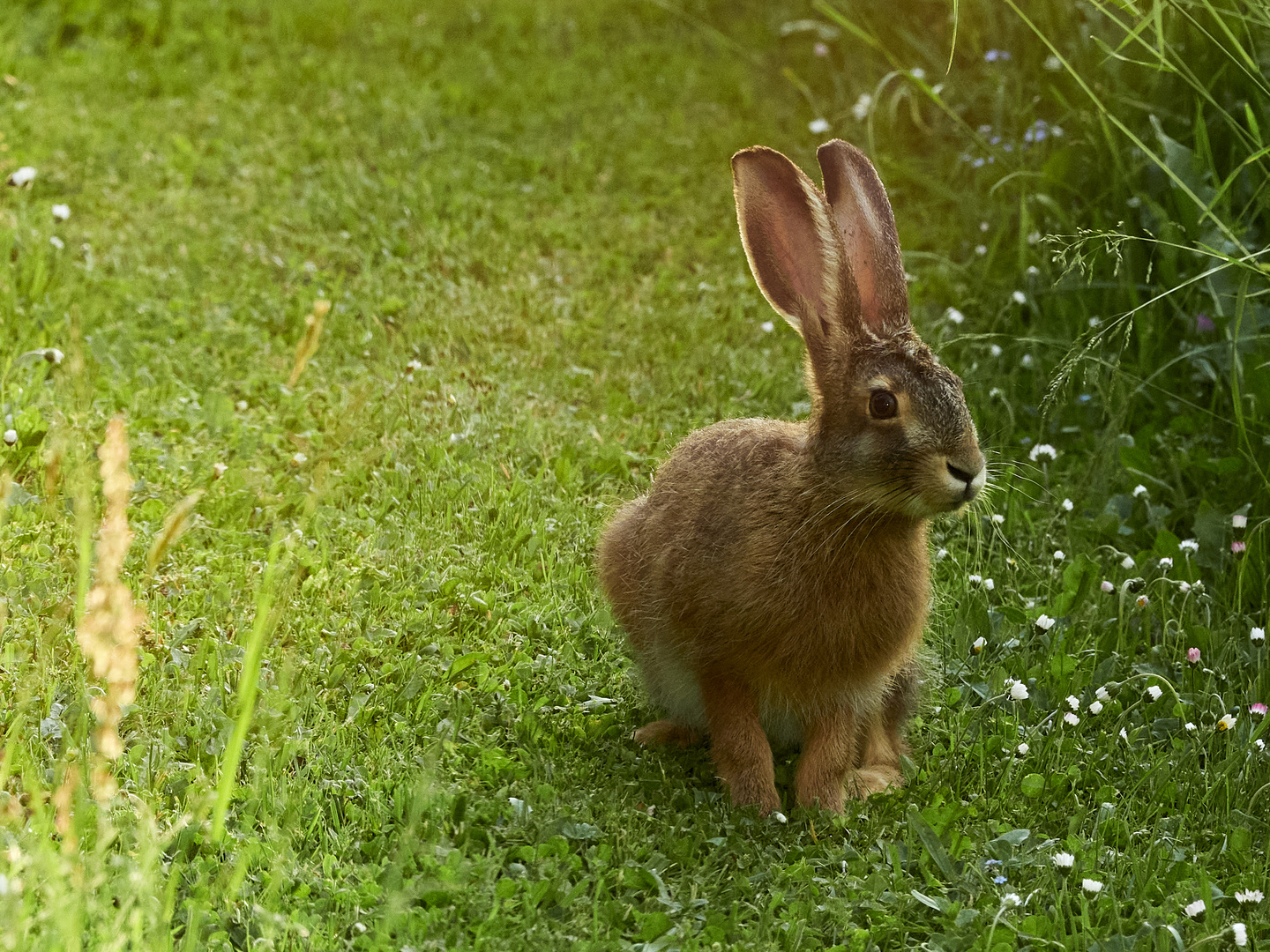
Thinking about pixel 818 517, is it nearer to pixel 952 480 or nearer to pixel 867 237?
pixel 952 480

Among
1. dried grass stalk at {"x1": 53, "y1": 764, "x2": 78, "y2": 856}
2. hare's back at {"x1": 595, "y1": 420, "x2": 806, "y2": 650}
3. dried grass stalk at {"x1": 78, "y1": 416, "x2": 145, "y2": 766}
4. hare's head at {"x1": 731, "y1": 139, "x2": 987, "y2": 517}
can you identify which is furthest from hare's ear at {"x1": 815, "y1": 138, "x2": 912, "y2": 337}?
dried grass stalk at {"x1": 53, "y1": 764, "x2": 78, "y2": 856}

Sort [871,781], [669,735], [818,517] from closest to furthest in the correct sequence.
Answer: [818,517] < [871,781] < [669,735]

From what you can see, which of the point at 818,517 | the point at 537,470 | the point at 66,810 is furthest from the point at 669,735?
the point at 66,810

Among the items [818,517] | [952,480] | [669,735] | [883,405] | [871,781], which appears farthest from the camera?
[669,735]

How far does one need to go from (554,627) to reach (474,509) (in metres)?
0.69

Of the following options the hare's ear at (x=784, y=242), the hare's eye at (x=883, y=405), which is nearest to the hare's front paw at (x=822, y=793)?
the hare's eye at (x=883, y=405)

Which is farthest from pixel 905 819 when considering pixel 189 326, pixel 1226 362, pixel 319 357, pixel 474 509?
pixel 189 326

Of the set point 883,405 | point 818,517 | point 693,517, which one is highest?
point 883,405

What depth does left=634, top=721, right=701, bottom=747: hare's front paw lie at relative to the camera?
4.49m

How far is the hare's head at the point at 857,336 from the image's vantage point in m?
3.78

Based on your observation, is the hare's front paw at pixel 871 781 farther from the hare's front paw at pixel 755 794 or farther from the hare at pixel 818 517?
the hare's front paw at pixel 755 794

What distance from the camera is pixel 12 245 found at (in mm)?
6359

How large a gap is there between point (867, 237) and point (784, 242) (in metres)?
0.24

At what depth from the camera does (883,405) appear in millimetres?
3861
